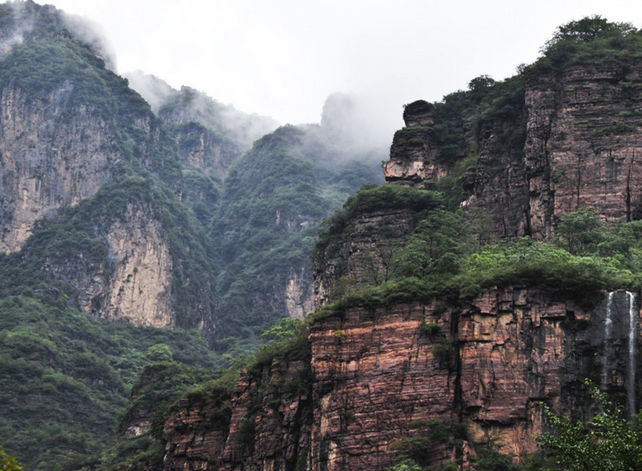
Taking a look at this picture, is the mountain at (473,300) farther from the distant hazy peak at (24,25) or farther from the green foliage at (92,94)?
the distant hazy peak at (24,25)

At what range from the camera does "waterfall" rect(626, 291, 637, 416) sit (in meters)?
49.3

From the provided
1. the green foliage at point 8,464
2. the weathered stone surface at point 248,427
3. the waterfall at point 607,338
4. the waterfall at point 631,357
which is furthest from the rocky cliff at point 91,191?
the green foliage at point 8,464

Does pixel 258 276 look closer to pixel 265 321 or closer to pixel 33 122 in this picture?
pixel 265 321

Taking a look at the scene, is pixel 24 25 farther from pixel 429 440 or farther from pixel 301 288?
pixel 429 440

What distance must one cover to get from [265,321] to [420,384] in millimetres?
107588

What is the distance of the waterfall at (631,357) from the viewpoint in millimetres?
49312

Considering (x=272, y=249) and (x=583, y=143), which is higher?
(x=583, y=143)

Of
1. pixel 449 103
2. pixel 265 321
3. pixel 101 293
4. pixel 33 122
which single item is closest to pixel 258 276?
pixel 265 321

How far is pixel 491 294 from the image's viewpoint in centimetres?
5447

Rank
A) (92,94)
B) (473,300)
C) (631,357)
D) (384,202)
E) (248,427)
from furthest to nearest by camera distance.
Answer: (92,94) → (384,202) → (248,427) → (473,300) → (631,357)

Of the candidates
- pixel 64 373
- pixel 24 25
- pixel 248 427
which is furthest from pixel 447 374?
pixel 24 25

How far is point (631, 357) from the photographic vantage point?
50438 millimetres

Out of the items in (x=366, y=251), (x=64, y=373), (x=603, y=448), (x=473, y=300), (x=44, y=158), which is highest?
(x=44, y=158)

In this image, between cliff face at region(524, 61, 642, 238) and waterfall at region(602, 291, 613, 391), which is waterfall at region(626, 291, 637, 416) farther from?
cliff face at region(524, 61, 642, 238)
